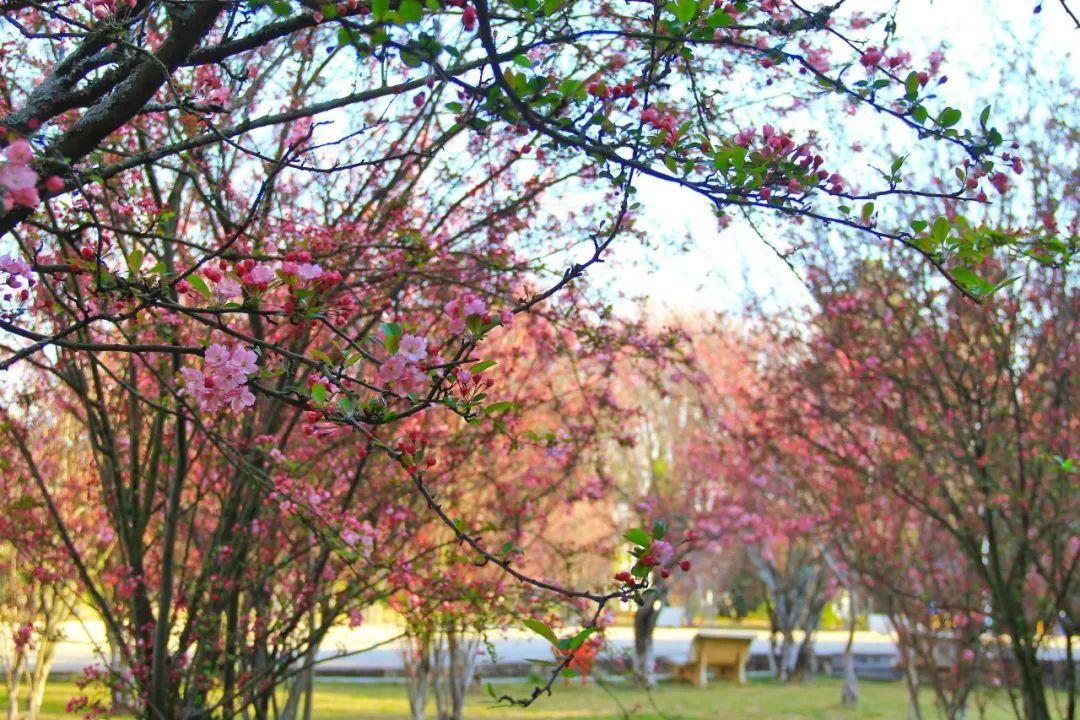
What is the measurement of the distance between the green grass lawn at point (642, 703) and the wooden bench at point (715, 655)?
1.05ft

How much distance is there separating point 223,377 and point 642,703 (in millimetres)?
12317

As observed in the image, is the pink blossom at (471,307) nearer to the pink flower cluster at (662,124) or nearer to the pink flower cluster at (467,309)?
the pink flower cluster at (467,309)

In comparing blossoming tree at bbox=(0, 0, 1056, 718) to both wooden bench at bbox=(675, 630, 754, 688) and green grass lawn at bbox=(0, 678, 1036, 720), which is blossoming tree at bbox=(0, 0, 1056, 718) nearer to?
green grass lawn at bbox=(0, 678, 1036, 720)

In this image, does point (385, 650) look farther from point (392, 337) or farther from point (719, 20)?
point (719, 20)

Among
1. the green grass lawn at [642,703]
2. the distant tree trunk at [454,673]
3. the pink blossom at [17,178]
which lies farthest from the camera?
the green grass lawn at [642,703]

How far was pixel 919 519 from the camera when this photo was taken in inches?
381

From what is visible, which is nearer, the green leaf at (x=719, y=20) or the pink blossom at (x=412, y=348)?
the pink blossom at (x=412, y=348)

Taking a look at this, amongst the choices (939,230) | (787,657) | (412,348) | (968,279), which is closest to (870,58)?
(939,230)

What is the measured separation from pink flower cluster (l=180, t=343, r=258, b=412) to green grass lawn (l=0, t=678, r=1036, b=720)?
9454mm

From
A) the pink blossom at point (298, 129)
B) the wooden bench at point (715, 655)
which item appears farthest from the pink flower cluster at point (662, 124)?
the wooden bench at point (715, 655)

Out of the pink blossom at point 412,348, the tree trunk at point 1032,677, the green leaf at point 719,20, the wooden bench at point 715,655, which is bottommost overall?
the wooden bench at point 715,655

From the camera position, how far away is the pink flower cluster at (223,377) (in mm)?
1897

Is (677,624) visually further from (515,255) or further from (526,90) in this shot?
(526,90)

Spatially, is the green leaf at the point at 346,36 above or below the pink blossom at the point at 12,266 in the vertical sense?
above
